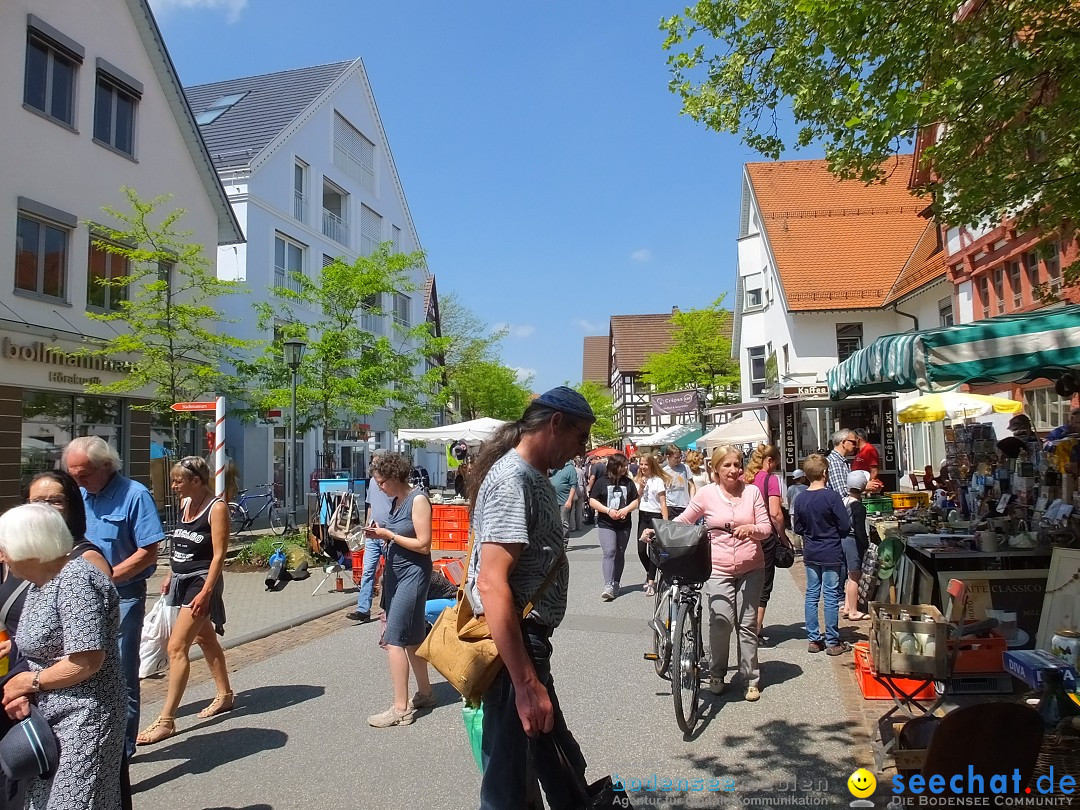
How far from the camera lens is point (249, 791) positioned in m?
4.21

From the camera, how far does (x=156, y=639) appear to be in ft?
17.7

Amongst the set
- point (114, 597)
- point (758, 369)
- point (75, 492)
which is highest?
point (758, 369)

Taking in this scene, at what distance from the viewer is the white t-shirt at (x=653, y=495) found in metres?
10.1

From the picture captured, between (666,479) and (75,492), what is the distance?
8.03 metres

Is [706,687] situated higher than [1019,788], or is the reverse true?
[1019,788]

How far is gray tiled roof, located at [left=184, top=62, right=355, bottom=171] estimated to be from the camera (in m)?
24.6

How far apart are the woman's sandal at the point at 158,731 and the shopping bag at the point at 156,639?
383 millimetres

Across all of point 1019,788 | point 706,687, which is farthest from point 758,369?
point 1019,788

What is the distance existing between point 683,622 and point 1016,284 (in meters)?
13.9

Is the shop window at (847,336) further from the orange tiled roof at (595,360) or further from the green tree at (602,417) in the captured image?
the orange tiled roof at (595,360)

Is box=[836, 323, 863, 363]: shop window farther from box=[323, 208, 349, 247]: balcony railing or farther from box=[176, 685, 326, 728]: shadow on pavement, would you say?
box=[176, 685, 326, 728]: shadow on pavement

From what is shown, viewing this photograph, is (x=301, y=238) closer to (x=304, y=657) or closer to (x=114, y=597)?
(x=304, y=657)

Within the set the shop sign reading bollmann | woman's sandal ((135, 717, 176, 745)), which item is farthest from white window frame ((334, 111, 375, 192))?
woman's sandal ((135, 717, 176, 745))

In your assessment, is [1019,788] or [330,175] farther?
[330,175]
